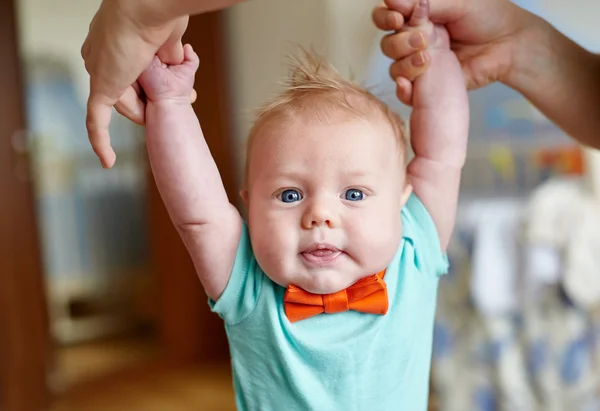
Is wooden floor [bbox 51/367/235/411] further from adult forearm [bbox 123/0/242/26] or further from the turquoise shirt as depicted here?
adult forearm [bbox 123/0/242/26]

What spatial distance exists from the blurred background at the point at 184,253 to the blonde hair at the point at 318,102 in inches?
29.8

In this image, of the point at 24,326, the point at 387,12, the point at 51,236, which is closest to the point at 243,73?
the point at 51,236

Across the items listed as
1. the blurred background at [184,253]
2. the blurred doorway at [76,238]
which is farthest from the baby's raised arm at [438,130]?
the blurred doorway at [76,238]

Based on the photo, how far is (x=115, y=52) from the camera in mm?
572

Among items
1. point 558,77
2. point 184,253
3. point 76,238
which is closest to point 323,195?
point 558,77

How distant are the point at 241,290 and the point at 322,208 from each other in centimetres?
13

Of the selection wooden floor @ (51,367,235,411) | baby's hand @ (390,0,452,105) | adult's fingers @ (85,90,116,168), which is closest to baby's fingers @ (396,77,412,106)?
baby's hand @ (390,0,452,105)

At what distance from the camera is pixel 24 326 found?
8.92 ft

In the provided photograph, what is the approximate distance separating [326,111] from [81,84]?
2.29 metres

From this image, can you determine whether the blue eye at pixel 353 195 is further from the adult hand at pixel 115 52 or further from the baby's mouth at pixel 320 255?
the adult hand at pixel 115 52

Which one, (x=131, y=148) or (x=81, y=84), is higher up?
(x=81, y=84)

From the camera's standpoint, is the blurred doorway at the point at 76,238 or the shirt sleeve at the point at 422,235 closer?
the shirt sleeve at the point at 422,235

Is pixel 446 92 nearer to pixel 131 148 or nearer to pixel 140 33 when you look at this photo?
pixel 140 33

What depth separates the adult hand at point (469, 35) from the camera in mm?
746
